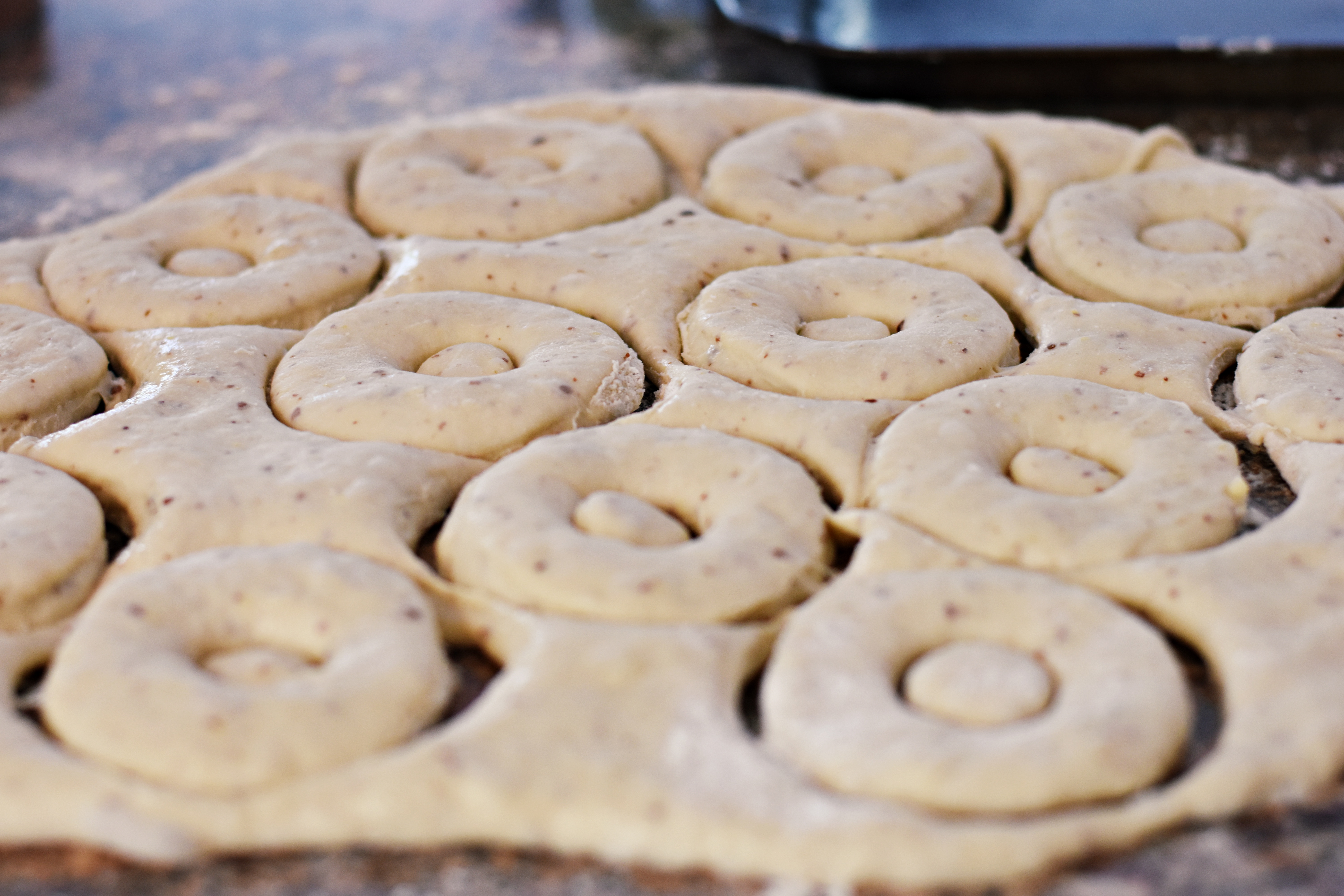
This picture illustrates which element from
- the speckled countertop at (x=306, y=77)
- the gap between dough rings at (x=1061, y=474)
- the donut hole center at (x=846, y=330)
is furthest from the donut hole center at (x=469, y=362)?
the speckled countertop at (x=306, y=77)

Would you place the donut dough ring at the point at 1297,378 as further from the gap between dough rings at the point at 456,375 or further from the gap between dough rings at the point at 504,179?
the gap between dough rings at the point at 504,179

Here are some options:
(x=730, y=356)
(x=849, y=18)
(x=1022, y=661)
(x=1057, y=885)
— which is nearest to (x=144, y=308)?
(x=730, y=356)

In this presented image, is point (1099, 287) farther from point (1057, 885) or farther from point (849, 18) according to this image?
point (849, 18)

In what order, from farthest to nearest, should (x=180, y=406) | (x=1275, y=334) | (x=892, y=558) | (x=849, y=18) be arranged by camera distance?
(x=849, y=18) → (x=1275, y=334) → (x=180, y=406) → (x=892, y=558)

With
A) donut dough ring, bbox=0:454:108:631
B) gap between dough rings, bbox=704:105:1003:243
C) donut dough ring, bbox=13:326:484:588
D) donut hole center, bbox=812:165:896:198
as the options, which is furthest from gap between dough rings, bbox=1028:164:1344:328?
donut dough ring, bbox=0:454:108:631

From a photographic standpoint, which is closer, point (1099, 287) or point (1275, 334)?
point (1275, 334)

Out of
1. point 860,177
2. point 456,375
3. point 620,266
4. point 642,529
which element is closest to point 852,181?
point 860,177

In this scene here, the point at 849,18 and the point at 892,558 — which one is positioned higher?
the point at 849,18
